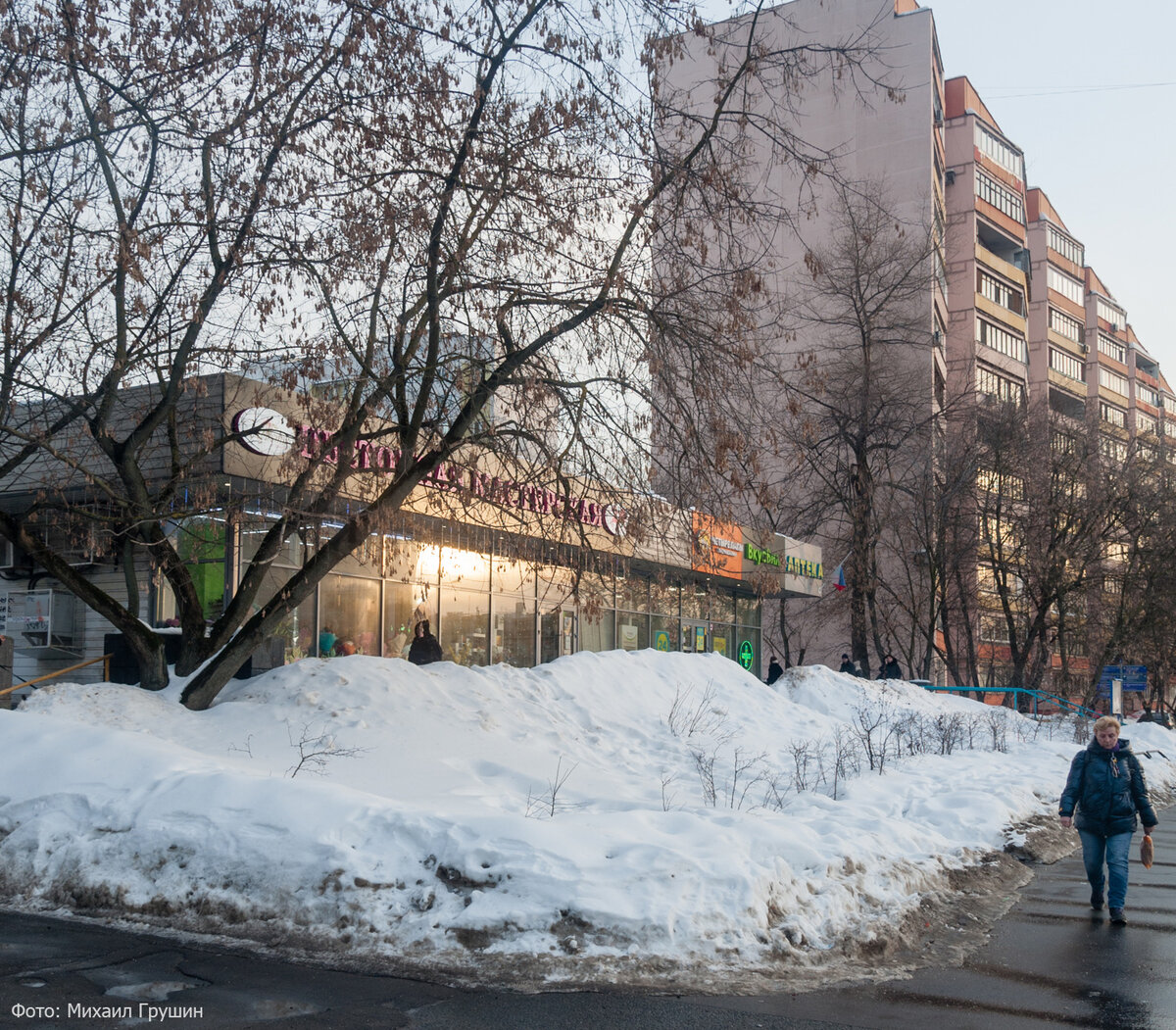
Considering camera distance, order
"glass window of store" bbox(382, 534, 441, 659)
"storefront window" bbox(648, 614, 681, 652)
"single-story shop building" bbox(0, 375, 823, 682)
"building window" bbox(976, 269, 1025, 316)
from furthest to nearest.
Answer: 1. "building window" bbox(976, 269, 1025, 316)
2. "storefront window" bbox(648, 614, 681, 652)
3. "glass window of store" bbox(382, 534, 441, 659)
4. "single-story shop building" bbox(0, 375, 823, 682)

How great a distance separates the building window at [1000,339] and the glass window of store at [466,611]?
44251 millimetres

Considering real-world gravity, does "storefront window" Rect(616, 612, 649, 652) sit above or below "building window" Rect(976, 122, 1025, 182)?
below

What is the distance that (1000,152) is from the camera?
65500 millimetres

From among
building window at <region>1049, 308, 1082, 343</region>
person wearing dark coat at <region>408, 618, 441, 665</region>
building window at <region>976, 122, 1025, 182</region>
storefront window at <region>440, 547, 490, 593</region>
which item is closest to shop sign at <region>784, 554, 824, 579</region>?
storefront window at <region>440, 547, 490, 593</region>

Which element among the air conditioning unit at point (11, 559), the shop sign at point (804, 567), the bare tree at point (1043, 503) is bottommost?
the air conditioning unit at point (11, 559)

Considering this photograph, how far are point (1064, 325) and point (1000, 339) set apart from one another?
1659cm

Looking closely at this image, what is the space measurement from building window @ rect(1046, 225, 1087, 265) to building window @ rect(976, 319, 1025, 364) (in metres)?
13.2

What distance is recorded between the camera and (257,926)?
22.8ft

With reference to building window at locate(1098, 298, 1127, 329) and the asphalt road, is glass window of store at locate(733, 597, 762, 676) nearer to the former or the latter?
the asphalt road

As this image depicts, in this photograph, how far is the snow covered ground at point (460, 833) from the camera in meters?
6.67

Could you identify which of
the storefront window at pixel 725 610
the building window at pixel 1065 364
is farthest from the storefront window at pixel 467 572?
the building window at pixel 1065 364

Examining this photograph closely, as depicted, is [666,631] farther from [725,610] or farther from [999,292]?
[999,292]

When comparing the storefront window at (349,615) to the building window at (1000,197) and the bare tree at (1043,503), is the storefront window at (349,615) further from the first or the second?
the building window at (1000,197)

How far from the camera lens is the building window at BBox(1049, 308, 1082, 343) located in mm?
75312
